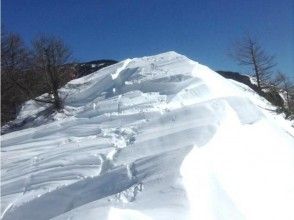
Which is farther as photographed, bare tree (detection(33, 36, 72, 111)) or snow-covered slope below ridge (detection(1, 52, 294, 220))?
bare tree (detection(33, 36, 72, 111))

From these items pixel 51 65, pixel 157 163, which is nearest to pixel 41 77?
pixel 51 65

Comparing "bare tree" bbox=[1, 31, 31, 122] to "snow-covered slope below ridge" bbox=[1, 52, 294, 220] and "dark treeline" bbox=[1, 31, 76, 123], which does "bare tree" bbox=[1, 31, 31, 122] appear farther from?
"snow-covered slope below ridge" bbox=[1, 52, 294, 220]

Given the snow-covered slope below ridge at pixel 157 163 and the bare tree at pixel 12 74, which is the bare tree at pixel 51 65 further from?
the snow-covered slope below ridge at pixel 157 163

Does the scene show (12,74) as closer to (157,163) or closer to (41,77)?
(41,77)

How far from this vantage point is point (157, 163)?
6.89 meters

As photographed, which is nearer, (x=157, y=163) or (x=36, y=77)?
(x=157, y=163)

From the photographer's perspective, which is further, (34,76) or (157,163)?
(34,76)

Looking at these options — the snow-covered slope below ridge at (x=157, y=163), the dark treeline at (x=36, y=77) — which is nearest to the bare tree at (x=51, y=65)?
the dark treeline at (x=36, y=77)

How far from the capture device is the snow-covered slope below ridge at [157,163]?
19.6 ft

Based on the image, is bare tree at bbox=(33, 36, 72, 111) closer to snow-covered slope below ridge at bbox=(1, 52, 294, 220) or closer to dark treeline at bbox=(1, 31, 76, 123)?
dark treeline at bbox=(1, 31, 76, 123)

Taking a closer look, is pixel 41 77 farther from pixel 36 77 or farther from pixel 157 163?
pixel 157 163

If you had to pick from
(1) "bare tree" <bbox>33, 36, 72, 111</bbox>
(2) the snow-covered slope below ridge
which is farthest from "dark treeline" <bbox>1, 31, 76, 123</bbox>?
(2) the snow-covered slope below ridge

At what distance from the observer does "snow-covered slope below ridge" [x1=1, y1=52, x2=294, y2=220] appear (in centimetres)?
597

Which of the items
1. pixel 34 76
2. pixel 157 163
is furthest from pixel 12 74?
pixel 157 163
